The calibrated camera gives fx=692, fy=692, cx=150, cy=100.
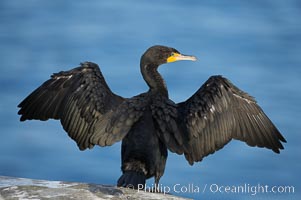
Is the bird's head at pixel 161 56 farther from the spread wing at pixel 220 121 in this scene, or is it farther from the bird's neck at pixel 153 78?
the spread wing at pixel 220 121

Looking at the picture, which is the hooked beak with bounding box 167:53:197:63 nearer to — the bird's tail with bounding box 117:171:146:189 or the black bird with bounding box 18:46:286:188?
the black bird with bounding box 18:46:286:188

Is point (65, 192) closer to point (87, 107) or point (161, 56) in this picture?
point (87, 107)

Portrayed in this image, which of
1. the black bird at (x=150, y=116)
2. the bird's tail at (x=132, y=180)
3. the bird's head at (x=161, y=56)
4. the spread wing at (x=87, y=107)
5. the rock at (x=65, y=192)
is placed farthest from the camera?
the bird's head at (x=161, y=56)

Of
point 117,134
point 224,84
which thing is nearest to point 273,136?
point 224,84

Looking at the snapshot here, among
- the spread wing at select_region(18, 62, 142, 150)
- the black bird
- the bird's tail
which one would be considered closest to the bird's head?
the black bird

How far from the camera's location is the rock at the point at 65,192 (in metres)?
7.03

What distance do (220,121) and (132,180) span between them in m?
1.84

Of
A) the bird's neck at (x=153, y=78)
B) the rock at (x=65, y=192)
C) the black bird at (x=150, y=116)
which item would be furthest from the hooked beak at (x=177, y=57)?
the rock at (x=65, y=192)

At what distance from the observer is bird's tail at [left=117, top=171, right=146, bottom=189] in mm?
7977

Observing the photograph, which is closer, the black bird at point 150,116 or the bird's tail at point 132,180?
the bird's tail at point 132,180

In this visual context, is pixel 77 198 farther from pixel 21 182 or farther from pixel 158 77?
pixel 158 77

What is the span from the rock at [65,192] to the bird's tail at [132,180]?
1.43 feet

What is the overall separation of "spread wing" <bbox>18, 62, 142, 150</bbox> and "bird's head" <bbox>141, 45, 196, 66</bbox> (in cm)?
76

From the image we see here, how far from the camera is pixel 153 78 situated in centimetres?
954
